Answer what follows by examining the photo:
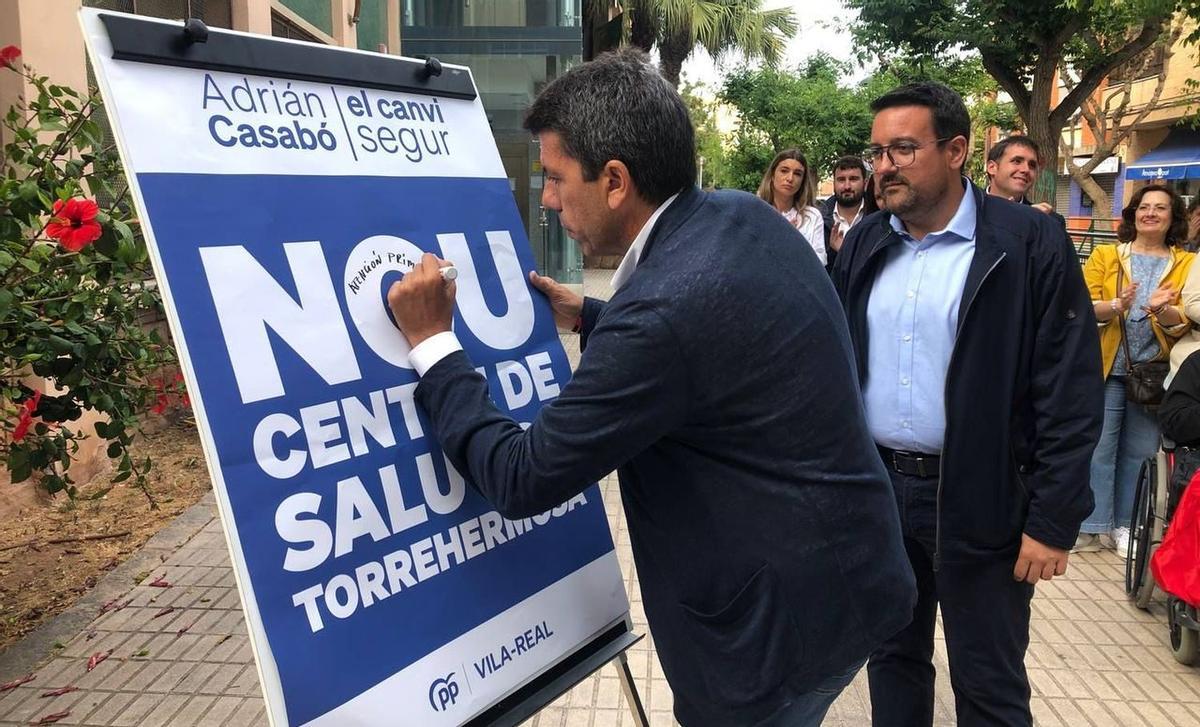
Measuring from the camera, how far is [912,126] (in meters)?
2.27

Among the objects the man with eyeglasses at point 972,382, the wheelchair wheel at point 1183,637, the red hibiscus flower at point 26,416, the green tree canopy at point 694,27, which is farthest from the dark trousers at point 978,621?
the green tree canopy at point 694,27

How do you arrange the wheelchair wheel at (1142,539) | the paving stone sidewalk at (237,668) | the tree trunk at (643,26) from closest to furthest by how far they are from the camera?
the paving stone sidewalk at (237,668)
the wheelchair wheel at (1142,539)
the tree trunk at (643,26)

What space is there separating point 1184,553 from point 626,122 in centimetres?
296

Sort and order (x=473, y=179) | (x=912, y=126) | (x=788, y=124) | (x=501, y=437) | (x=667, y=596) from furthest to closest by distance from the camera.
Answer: (x=788, y=124) → (x=912, y=126) → (x=473, y=179) → (x=667, y=596) → (x=501, y=437)

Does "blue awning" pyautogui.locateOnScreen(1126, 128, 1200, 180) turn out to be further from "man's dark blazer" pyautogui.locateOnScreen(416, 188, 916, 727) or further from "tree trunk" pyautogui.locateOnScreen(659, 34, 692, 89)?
"man's dark blazer" pyautogui.locateOnScreen(416, 188, 916, 727)

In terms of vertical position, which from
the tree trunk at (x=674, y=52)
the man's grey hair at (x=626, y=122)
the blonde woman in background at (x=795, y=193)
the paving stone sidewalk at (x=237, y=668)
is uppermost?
the tree trunk at (x=674, y=52)

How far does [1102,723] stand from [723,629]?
2387 mm

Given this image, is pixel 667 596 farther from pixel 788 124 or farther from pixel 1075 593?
pixel 788 124

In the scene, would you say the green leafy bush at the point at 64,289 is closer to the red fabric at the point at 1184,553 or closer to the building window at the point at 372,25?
the red fabric at the point at 1184,553

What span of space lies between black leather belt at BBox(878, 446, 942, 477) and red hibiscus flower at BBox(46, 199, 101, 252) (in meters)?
2.20

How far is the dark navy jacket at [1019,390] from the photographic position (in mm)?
2176

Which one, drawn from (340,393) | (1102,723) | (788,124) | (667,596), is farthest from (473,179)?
(788,124)

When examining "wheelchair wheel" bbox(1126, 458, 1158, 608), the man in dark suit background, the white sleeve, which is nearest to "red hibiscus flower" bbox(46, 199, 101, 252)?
the man in dark suit background

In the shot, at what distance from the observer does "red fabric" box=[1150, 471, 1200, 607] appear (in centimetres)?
320
